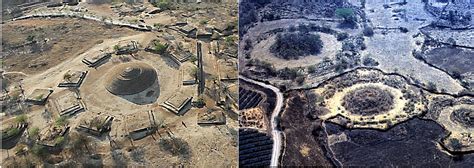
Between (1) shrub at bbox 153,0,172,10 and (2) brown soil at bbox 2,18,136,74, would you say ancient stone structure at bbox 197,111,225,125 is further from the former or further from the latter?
(1) shrub at bbox 153,0,172,10

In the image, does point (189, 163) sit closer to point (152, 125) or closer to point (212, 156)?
point (212, 156)

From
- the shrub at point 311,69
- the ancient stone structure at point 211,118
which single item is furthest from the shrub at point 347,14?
the ancient stone structure at point 211,118

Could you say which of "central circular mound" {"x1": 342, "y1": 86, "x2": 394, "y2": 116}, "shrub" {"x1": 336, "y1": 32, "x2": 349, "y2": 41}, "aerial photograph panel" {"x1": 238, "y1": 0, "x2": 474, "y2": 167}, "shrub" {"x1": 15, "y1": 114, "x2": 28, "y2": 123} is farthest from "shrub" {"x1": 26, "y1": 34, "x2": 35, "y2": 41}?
"central circular mound" {"x1": 342, "y1": 86, "x2": 394, "y2": 116}

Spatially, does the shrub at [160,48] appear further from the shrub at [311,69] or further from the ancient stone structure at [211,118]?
the shrub at [311,69]

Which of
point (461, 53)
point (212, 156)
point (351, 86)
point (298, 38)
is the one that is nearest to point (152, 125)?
point (212, 156)

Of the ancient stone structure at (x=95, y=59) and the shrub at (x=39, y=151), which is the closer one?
the shrub at (x=39, y=151)

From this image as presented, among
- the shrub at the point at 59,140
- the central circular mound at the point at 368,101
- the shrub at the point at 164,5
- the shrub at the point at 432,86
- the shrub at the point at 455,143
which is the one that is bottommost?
the shrub at the point at 59,140

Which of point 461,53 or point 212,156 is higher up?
point 461,53
